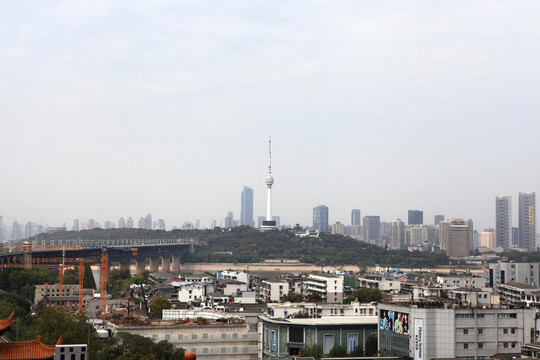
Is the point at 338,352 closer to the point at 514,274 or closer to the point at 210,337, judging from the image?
the point at 210,337

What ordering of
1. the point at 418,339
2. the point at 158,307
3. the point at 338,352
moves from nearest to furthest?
1. the point at 418,339
2. the point at 338,352
3. the point at 158,307

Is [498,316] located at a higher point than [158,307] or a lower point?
higher

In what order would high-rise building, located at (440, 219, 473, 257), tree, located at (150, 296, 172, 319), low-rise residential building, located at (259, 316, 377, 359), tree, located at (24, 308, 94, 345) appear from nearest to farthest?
tree, located at (24, 308, 94, 345), low-rise residential building, located at (259, 316, 377, 359), tree, located at (150, 296, 172, 319), high-rise building, located at (440, 219, 473, 257)

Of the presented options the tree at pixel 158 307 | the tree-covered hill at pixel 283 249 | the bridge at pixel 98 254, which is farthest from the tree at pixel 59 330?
the tree-covered hill at pixel 283 249

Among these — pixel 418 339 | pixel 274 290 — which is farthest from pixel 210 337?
pixel 274 290

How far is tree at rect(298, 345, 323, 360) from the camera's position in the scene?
36000mm

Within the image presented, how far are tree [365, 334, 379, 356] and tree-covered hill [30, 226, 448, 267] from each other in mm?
91807

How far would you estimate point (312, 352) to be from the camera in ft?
119

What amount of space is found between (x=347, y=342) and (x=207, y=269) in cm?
9519

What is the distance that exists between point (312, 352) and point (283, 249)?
11021 cm

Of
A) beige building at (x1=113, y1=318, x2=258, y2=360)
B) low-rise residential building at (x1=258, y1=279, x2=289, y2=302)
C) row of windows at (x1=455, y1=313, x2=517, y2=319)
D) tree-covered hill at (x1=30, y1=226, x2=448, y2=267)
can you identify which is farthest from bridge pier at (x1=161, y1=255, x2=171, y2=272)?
row of windows at (x1=455, y1=313, x2=517, y2=319)

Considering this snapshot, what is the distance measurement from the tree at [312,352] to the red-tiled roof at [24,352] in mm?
16709

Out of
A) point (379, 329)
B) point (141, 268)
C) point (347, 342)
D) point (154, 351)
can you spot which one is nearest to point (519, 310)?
point (379, 329)

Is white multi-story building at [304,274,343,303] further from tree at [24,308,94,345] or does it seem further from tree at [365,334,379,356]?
tree at [24,308,94,345]
